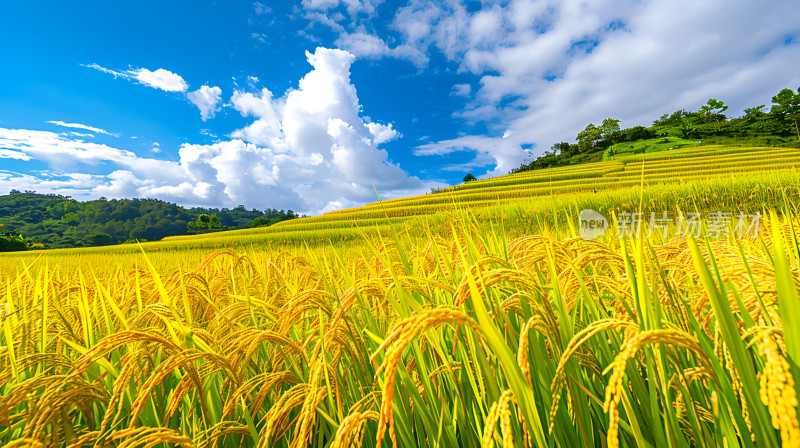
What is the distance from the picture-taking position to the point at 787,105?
178ft

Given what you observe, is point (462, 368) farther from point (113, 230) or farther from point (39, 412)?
point (113, 230)

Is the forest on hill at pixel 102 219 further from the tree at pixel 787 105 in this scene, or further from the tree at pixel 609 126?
the tree at pixel 787 105

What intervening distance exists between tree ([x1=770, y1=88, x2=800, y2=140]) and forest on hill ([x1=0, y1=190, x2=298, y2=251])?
94.7 m

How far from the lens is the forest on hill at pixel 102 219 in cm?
7544

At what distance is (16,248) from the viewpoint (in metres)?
46.2

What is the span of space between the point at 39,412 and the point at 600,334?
1564 mm

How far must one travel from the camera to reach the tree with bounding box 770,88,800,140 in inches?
2098

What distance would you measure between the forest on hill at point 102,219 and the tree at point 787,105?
9475 cm

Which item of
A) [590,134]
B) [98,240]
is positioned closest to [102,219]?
[98,240]

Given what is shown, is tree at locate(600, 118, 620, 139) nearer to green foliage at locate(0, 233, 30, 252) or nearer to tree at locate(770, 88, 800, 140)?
tree at locate(770, 88, 800, 140)

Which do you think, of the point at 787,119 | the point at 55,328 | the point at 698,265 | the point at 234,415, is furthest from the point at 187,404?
the point at 787,119

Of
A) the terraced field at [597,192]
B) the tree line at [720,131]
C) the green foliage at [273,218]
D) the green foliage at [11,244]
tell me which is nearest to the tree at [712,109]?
the tree line at [720,131]

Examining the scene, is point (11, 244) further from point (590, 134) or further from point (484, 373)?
point (590, 134)

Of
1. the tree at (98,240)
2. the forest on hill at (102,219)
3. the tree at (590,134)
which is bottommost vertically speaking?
the tree at (98,240)
